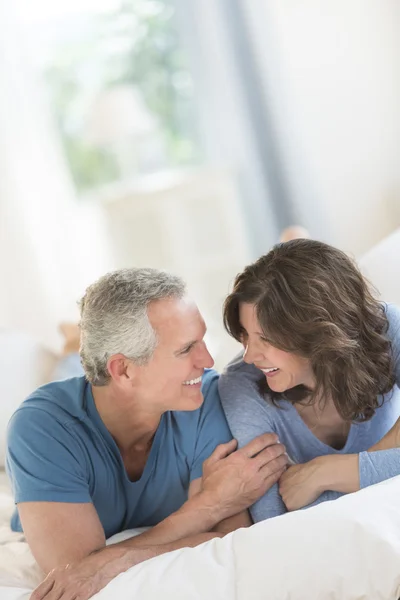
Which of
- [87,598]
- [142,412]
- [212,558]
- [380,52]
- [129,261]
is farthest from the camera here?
[129,261]

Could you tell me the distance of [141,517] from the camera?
5.96ft

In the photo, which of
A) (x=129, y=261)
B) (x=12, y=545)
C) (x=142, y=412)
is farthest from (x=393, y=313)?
(x=129, y=261)

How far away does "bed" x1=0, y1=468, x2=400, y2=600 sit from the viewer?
3.85 feet

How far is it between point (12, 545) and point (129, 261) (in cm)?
284

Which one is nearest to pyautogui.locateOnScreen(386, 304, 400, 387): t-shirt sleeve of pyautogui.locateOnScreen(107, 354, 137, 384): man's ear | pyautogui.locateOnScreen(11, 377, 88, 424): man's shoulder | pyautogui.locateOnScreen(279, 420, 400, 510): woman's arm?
pyautogui.locateOnScreen(279, 420, 400, 510): woman's arm

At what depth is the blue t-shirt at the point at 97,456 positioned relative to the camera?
1.62m

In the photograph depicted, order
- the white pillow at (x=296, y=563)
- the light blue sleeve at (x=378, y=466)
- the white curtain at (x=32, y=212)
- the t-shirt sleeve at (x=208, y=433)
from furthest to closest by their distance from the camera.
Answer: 1. the white curtain at (x=32, y=212)
2. the t-shirt sleeve at (x=208, y=433)
3. the light blue sleeve at (x=378, y=466)
4. the white pillow at (x=296, y=563)

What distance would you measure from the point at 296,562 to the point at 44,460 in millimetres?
607

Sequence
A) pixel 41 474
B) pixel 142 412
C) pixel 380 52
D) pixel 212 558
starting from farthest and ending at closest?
pixel 380 52, pixel 142 412, pixel 41 474, pixel 212 558

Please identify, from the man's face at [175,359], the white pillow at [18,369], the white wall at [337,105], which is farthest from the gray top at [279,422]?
the white wall at [337,105]

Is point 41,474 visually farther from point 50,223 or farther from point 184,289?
point 50,223

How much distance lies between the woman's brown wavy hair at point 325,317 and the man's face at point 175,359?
0.28 feet

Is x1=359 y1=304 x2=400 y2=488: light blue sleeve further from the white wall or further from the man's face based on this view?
the white wall

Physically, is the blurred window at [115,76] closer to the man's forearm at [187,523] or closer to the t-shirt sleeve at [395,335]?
the t-shirt sleeve at [395,335]
